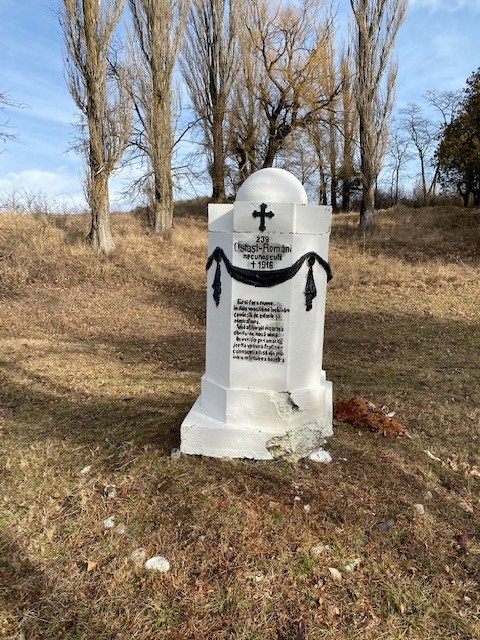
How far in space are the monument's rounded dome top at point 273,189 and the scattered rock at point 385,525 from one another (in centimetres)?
226

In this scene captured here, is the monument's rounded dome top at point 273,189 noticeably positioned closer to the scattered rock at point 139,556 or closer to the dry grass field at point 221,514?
the dry grass field at point 221,514

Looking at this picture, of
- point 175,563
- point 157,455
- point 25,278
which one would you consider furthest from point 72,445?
point 25,278

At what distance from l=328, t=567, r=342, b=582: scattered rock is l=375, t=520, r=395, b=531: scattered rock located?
465 mm

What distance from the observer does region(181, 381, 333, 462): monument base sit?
351 cm

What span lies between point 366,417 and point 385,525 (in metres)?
1.45

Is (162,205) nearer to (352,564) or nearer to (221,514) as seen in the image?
(221,514)

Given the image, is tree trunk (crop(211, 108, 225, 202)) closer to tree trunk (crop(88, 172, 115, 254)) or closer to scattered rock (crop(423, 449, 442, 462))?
tree trunk (crop(88, 172, 115, 254))

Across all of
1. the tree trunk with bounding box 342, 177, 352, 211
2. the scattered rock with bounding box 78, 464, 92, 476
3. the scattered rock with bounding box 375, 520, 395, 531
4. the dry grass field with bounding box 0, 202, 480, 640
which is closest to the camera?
the dry grass field with bounding box 0, 202, 480, 640

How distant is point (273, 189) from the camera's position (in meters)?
3.31

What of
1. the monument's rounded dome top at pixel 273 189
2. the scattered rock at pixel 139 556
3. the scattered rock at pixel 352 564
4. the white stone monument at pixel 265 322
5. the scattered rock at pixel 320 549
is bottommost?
the scattered rock at pixel 139 556

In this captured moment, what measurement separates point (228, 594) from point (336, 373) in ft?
14.1

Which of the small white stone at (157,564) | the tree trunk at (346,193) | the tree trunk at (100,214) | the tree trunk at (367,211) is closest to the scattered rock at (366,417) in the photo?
the small white stone at (157,564)

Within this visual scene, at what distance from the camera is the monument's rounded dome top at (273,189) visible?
3.31 metres

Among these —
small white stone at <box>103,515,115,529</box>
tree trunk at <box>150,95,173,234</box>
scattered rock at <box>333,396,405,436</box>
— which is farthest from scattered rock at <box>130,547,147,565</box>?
tree trunk at <box>150,95,173,234</box>
